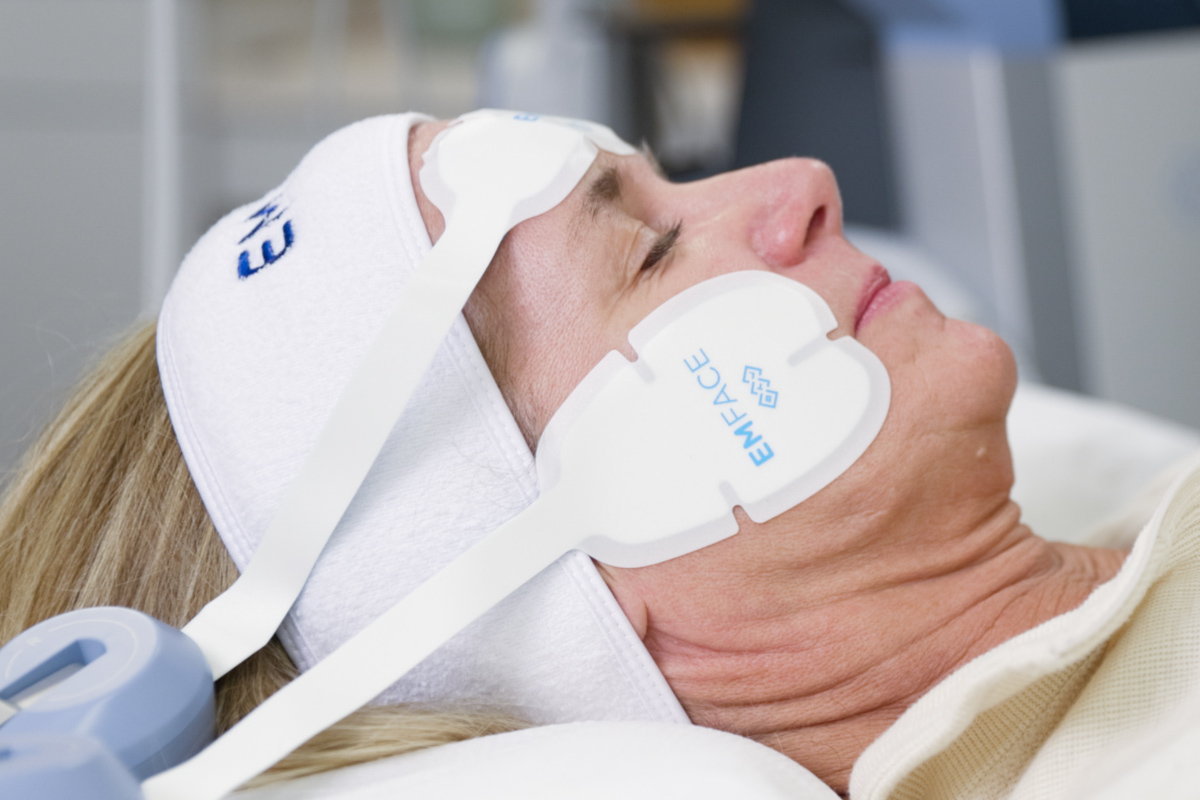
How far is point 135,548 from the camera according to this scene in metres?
0.78

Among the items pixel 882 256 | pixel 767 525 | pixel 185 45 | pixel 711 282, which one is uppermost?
pixel 185 45

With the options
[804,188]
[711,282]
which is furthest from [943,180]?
[711,282]

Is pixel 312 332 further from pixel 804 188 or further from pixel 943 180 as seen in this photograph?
pixel 943 180

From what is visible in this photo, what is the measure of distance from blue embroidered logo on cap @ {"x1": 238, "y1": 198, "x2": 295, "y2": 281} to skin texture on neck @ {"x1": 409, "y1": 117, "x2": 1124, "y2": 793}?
119mm

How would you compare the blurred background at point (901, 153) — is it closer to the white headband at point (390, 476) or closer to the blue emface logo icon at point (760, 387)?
the white headband at point (390, 476)

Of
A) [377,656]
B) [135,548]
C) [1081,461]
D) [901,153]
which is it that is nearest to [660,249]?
[377,656]

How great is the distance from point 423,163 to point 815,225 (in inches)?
14.2

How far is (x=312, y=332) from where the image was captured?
29.8 inches

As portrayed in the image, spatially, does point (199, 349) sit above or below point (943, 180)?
above

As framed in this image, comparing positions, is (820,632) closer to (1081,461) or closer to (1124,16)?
(1081,461)

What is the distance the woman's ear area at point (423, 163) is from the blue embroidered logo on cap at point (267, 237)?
0.37 feet

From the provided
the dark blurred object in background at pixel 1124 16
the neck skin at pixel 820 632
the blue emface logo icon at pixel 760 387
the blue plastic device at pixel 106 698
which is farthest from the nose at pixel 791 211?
the dark blurred object in background at pixel 1124 16

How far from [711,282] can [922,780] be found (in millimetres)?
400

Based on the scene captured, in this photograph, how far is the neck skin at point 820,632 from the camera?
73 cm
